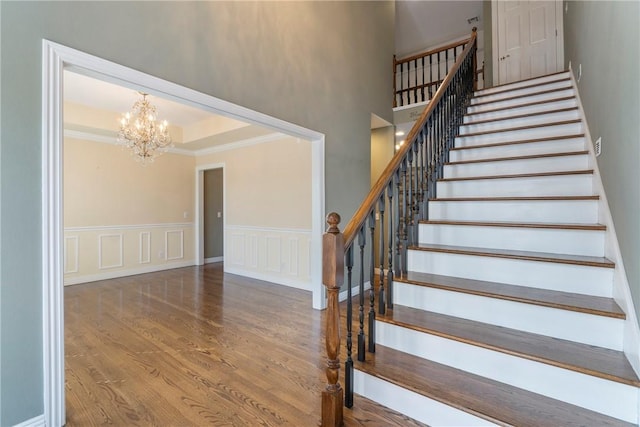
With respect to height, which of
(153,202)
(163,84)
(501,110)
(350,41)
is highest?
(350,41)

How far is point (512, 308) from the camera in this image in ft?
5.56

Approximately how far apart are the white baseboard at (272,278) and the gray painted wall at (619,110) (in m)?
3.68

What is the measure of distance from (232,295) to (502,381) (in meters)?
3.55

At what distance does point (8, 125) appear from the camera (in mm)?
1523

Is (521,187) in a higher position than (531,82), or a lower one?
lower

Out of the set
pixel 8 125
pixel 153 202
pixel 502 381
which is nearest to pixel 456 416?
pixel 502 381

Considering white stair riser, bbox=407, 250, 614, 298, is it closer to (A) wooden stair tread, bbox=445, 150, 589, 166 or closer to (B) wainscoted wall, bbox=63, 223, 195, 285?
(A) wooden stair tread, bbox=445, 150, 589, 166

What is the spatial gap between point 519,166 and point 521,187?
29cm

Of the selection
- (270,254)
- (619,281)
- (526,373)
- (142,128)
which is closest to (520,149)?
(619,281)

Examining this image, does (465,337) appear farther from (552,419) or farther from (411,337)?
(552,419)

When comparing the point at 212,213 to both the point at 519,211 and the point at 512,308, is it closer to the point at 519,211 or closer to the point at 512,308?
the point at 519,211

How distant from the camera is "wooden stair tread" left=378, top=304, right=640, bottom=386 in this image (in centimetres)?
130

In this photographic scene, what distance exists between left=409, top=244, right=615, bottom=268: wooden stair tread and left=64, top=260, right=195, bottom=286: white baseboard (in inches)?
213

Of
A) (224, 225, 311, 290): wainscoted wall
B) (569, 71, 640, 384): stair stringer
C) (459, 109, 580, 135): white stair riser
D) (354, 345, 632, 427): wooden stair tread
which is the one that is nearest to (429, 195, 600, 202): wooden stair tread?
(569, 71, 640, 384): stair stringer
